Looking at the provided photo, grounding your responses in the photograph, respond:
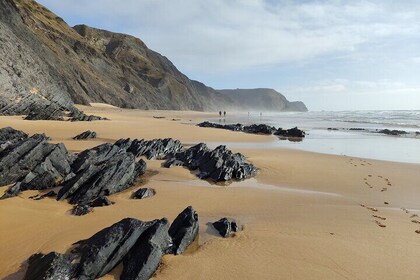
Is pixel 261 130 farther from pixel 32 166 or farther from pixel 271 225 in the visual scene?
pixel 271 225

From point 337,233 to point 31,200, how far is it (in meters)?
8.12

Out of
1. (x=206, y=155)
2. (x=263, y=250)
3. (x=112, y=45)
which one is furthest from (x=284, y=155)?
(x=112, y=45)

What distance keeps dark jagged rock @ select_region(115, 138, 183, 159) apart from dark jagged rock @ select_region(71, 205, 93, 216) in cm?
721

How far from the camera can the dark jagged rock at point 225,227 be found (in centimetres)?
726

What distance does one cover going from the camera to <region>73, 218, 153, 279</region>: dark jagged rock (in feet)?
17.9

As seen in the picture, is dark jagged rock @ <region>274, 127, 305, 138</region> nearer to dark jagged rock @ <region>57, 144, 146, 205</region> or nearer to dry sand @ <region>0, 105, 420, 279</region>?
dry sand @ <region>0, 105, 420, 279</region>

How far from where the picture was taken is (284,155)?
19047 millimetres

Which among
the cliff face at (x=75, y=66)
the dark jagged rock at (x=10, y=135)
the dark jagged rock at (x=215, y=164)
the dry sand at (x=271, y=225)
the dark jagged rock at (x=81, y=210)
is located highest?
the cliff face at (x=75, y=66)

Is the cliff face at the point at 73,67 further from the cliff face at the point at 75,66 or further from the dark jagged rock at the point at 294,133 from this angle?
the dark jagged rock at the point at 294,133

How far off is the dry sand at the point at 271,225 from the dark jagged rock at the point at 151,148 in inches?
113

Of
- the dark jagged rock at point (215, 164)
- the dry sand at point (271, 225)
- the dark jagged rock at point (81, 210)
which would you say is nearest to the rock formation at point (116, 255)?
the dry sand at point (271, 225)

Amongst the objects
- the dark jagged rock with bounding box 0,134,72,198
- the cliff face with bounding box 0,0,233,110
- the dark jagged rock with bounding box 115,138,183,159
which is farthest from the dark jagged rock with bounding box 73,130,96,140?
the cliff face with bounding box 0,0,233,110

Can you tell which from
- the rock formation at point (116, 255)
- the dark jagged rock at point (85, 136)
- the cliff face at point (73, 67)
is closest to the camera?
the rock formation at point (116, 255)

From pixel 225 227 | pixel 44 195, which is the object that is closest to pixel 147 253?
pixel 225 227
